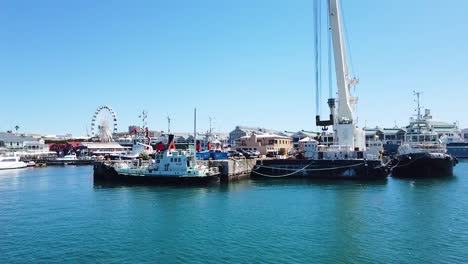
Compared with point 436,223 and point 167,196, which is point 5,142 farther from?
point 436,223

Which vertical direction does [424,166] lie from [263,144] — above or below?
below

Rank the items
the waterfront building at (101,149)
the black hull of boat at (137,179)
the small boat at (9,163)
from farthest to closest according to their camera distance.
Result: the waterfront building at (101,149) < the small boat at (9,163) < the black hull of boat at (137,179)

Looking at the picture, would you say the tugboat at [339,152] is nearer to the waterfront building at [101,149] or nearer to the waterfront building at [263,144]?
the waterfront building at [263,144]

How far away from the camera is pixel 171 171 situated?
5053cm

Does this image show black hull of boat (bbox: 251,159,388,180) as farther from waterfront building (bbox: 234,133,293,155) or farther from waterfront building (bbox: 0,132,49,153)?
waterfront building (bbox: 0,132,49,153)

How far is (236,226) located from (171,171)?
24401 mm

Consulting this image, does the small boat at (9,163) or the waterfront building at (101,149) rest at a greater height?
A: the waterfront building at (101,149)

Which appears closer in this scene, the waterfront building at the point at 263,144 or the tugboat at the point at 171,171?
the tugboat at the point at 171,171

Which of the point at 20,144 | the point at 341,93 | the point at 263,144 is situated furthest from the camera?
the point at 20,144

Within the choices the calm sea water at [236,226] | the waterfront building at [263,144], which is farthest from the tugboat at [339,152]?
the waterfront building at [263,144]

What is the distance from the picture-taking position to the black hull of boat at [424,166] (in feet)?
196

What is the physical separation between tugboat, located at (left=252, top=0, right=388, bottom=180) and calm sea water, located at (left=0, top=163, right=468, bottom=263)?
1220 centimetres

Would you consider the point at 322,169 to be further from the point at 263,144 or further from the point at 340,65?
the point at 263,144

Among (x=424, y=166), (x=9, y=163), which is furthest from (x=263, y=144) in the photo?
(x=9, y=163)
